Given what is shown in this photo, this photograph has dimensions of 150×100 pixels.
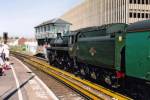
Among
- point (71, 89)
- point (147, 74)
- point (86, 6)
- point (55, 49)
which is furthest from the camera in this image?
point (86, 6)

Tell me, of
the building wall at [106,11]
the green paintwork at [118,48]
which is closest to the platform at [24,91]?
the green paintwork at [118,48]

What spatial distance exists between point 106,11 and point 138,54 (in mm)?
80229

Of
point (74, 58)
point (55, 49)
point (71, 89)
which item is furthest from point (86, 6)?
point (71, 89)

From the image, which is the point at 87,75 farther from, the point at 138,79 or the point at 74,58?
the point at 138,79

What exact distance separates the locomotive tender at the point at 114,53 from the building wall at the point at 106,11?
57800 millimetres

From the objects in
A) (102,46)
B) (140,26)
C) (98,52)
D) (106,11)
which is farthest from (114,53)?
(106,11)

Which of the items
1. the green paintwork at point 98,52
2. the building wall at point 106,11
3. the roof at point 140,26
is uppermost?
the building wall at point 106,11

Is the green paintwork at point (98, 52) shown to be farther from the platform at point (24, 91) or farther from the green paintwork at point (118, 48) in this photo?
the platform at point (24, 91)

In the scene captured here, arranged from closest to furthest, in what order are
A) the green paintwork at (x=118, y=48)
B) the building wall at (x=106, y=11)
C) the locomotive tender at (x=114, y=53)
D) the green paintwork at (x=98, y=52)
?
the locomotive tender at (x=114, y=53) → the green paintwork at (x=118, y=48) → the green paintwork at (x=98, y=52) → the building wall at (x=106, y=11)

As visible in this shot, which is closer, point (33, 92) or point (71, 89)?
point (33, 92)

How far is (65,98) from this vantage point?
16766mm

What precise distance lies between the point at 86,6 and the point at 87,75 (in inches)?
3521

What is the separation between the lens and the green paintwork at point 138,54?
14.1 metres

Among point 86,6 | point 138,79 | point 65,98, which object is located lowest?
point 65,98
